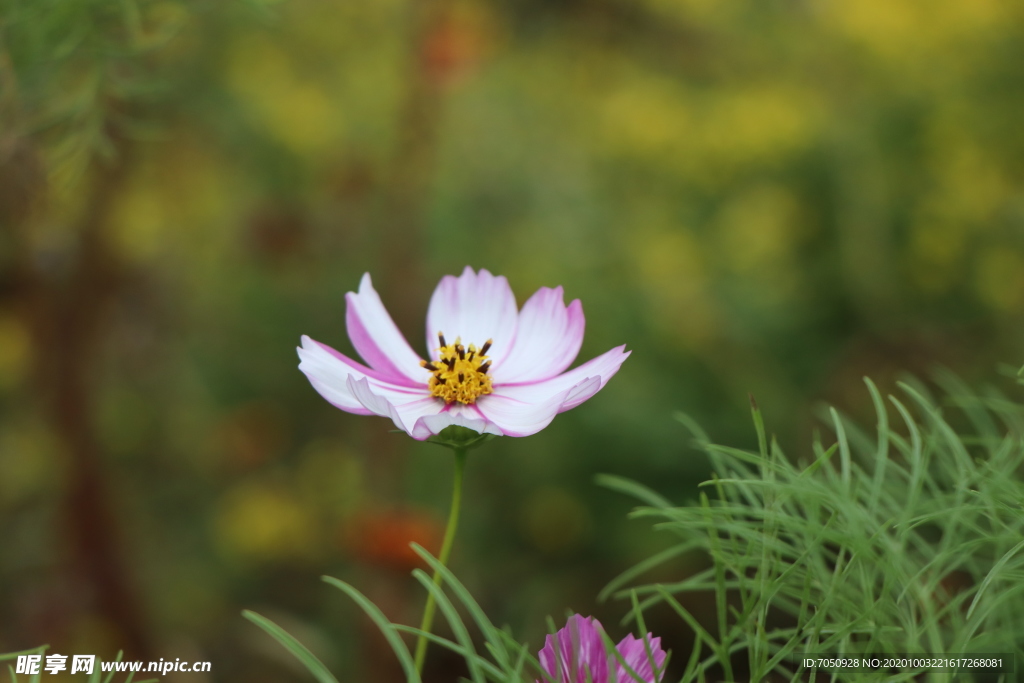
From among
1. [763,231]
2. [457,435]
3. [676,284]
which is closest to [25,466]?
[676,284]

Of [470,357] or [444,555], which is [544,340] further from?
[444,555]

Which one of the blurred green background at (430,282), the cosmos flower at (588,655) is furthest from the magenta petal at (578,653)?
the blurred green background at (430,282)

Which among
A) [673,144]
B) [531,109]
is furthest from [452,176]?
[673,144]

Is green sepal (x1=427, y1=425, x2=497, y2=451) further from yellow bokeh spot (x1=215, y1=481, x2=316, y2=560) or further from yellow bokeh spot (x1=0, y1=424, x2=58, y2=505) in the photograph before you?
yellow bokeh spot (x1=0, y1=424, x2=58, y2=505)

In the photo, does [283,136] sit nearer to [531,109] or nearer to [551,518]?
[531,109]

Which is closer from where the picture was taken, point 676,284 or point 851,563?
point 851,563

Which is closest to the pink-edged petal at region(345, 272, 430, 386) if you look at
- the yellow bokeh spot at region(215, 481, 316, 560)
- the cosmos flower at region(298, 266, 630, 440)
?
the cosmos flower at region(298, 266, 630, 440)

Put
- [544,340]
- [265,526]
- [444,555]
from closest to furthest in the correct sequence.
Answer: [444,555]
[544,340]
[265,526]

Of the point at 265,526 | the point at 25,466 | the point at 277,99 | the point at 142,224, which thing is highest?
the point at 277,99
